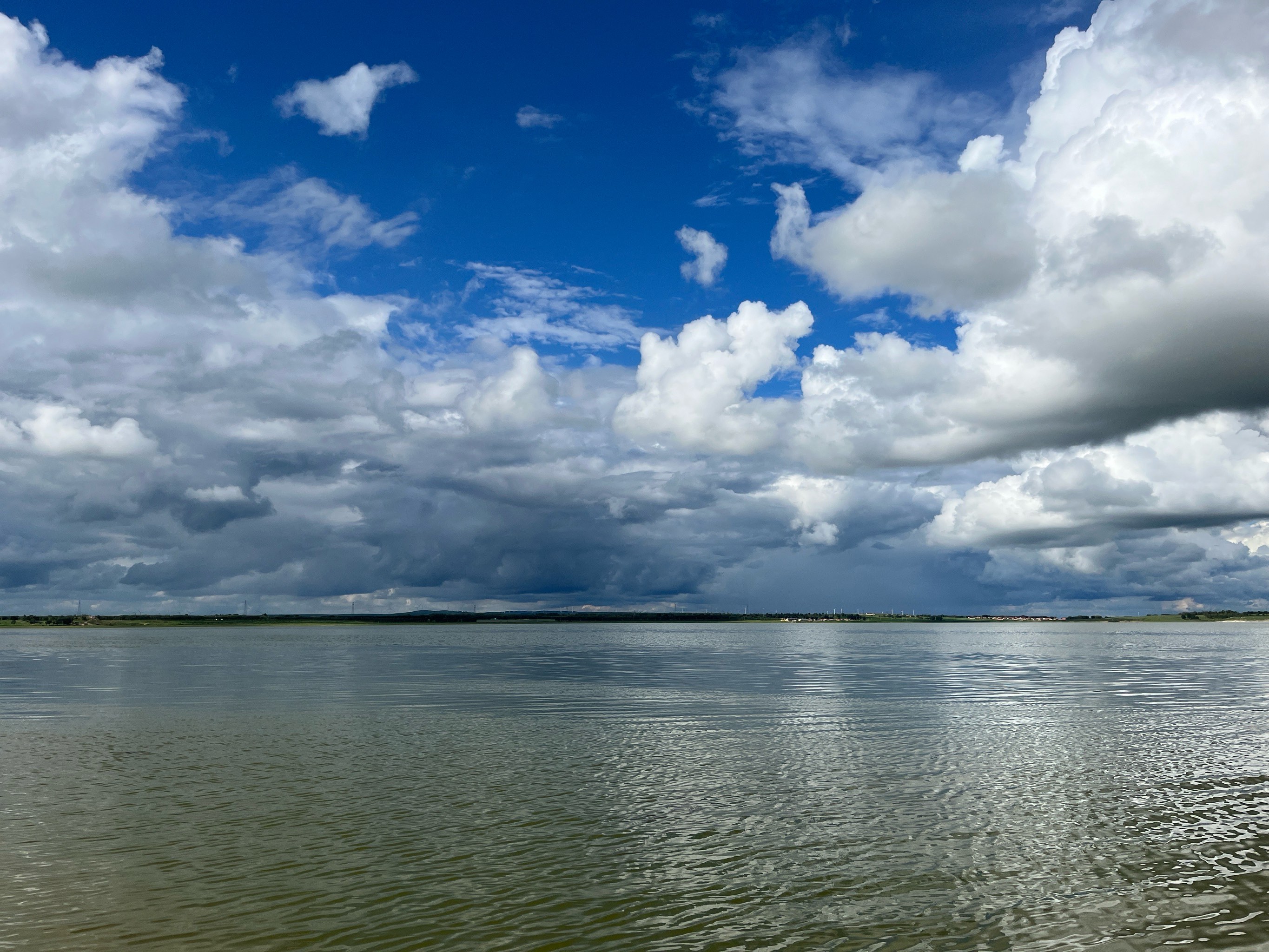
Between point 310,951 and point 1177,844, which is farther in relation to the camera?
point 1177,844

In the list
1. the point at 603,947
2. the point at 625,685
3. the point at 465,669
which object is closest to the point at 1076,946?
the point at 603,947

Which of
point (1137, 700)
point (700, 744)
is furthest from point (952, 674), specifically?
point (700, 744)

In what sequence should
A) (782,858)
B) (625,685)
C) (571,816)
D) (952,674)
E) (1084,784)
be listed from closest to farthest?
(782,858) < (571,816) < (1084,784) < (625,685) < (952,674)

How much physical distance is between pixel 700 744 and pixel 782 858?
63.6ft

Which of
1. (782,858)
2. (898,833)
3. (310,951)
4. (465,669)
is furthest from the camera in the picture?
(465,669)

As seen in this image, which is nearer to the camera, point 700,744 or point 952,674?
point 700,744

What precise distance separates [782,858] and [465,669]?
3479 inches

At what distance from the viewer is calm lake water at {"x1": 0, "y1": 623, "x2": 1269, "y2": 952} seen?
18.3 m

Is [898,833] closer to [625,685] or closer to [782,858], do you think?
[782,858]

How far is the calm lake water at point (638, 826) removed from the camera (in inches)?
720

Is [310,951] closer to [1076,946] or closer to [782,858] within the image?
[782,858]

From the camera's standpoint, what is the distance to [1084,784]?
1276 inches

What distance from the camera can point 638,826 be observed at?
26359 millimetres

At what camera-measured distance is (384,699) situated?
6600 centimetres
